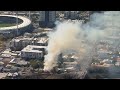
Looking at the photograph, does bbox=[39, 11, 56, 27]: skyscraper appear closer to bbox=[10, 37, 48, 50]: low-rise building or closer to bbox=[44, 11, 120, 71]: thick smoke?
bbox=[10, 37, 48, 50]: low-rise building

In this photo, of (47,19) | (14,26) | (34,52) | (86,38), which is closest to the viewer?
(86,38)

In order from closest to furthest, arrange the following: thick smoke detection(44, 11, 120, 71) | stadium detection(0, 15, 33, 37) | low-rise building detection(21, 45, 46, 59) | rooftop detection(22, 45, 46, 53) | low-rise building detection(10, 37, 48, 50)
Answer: thick smoke detection(44, 11, 120, 71) < low-rise building detection(21, 45, 46, 59) < rooftop detection(22, 45, 46, 53) < low-rise building detection(10, 37, 48, 50) < stadium detection(0, 15, 33, 37)

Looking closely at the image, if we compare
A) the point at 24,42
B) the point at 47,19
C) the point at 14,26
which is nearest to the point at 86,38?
the point at 47,19

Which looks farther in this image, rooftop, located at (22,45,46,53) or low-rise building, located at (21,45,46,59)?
rooftop, located at (22,45,46,53)

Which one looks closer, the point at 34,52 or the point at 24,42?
the point at 34,52

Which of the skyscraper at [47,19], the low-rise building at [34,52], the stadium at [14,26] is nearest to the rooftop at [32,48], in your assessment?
the low-rise building at [34,52]

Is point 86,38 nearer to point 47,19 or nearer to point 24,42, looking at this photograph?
point 47,19

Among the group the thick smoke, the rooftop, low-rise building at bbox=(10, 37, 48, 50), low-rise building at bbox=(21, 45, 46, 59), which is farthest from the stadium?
the thick smoke

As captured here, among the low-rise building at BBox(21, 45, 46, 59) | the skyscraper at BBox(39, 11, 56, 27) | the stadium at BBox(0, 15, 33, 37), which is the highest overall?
the skyscraper at BBox(39, 11, 56, 27)

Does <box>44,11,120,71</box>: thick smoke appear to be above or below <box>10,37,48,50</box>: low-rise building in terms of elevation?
above
